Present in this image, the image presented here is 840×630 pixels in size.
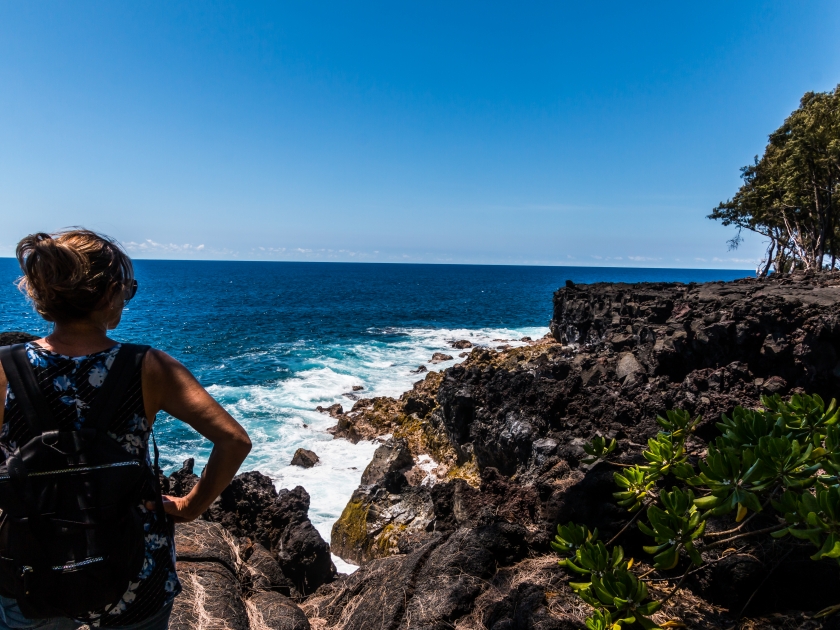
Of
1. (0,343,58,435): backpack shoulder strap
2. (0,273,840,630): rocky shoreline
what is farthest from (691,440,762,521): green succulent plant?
(0,343,58,435): backpack shoulder strap

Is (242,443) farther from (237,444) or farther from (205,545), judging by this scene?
(205,545)

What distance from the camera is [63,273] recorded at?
6.75 ft

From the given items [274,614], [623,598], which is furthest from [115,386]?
[274,614]

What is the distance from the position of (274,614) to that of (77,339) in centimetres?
411

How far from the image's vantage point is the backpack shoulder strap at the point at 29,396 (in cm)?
202

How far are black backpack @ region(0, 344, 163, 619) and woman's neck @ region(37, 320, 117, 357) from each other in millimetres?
A: 107

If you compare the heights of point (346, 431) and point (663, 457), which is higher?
point (663, 457)

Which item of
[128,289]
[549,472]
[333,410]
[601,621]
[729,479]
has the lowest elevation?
[333,410]

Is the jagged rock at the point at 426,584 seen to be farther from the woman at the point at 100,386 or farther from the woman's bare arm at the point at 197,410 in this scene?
the woman's bare arm at the point at 197,410

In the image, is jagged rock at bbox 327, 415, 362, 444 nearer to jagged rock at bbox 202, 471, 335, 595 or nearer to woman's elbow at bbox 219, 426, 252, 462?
jagged rock at bbox 202, 471, 335, 595

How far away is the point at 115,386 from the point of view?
2.11 m

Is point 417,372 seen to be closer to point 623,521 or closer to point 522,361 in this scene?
A: point 522,361

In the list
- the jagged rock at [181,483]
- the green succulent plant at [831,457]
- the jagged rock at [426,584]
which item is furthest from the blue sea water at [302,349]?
the jagged rock at [181,483]

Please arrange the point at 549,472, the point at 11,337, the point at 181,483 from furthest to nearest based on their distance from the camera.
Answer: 1. the point at 181,483
2. the point at 549,472
3. the point at 11,337
